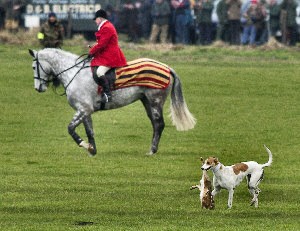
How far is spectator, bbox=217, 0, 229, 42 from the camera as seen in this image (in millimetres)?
52094

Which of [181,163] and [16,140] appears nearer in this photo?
[181,163]

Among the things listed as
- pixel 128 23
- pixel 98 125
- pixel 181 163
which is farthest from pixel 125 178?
pixel 128 23

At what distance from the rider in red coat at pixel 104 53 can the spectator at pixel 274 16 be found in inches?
907

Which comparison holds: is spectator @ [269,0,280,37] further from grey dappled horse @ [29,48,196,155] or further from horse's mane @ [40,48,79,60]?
horse's mane @ [40,48,79,60]

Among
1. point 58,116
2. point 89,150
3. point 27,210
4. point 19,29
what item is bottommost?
point 19,29

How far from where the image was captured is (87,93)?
1144 inches

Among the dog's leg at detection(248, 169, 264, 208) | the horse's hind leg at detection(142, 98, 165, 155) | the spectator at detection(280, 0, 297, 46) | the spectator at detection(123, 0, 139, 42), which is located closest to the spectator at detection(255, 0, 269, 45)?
the spectator at detection(280, 0, 297, 46)

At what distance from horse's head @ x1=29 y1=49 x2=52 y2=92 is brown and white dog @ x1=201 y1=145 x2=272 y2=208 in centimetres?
965

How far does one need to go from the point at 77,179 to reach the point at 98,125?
34.3 ft

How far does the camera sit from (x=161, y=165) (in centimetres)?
2662

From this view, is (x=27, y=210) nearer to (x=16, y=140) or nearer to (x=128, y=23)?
(x=16, y=140)

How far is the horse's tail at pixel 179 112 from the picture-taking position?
29391 mm

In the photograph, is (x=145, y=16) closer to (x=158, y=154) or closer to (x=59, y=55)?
(x=59, y=55)

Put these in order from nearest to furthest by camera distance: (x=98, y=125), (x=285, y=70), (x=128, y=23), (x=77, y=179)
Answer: (x=77, y=179)
(x=98, y=125)
(x=285, y=70)
(x=128, y=23)
